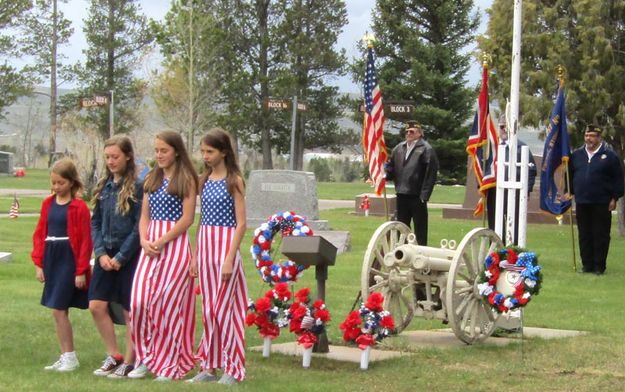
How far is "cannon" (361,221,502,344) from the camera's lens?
9.64 meters

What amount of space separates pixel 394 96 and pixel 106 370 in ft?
149

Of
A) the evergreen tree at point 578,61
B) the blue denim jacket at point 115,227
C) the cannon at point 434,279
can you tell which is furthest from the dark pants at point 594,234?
the blue denim jacket at point 115,227

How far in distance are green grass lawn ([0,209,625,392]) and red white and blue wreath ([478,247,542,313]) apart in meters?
0.44

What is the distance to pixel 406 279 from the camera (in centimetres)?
992

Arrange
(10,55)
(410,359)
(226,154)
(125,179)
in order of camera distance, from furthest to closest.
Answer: (10,55), (410,359), (125,179), (226,154)

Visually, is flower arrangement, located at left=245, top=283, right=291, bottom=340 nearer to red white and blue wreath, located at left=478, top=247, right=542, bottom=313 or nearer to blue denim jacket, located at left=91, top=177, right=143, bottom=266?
blue denim jacket, located at left=91, top=177, right=143, bottom=266

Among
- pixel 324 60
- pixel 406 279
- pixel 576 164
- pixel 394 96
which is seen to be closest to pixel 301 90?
pixel 324 60

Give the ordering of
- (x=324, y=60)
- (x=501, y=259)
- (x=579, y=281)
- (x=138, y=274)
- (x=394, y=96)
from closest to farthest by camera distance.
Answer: (x=138, y=274), (x=501, y=259), (x=579, y=281), (x=394, y=96), (x=324, y=60)

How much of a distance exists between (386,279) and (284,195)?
45.7 ft

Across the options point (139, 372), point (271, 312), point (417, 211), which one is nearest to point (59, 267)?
point (139, 372)

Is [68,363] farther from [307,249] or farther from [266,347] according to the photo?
[307,249]

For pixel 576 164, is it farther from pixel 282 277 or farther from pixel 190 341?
pixel 190 341

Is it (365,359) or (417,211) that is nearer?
(365,359)

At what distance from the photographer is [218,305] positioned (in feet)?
26.2
